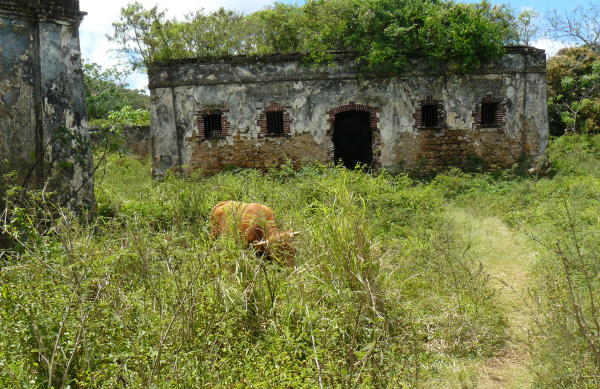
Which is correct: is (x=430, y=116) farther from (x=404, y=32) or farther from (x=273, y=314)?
(x=273, y=314)

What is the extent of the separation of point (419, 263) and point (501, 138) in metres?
9.05

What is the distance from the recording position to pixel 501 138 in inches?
516

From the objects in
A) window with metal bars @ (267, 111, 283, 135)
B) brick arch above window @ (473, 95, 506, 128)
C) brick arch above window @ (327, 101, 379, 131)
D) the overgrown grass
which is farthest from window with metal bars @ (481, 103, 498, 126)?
the overgrown grass

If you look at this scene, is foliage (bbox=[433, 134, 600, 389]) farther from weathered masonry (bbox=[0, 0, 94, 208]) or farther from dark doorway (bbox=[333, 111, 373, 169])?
weathered masonry (bbox=[0, 0, 94, 208])

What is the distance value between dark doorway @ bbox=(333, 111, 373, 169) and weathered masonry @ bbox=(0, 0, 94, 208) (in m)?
8.63

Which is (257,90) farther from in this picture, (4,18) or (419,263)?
(419,263)

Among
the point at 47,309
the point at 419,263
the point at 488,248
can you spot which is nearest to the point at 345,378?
the point at 47,309

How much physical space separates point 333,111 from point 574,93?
37.6 ft

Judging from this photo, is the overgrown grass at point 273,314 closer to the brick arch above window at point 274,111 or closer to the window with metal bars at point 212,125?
the brick arch above window at point 274,111

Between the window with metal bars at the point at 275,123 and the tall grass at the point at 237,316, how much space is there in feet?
26.3

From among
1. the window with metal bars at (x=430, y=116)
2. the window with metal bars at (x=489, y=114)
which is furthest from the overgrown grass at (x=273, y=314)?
the window with metal bars at (x=489, y=114)

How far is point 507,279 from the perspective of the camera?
18.5ft

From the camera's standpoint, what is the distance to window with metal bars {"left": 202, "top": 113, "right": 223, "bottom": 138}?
507 inches

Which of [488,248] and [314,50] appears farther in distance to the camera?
[314,50]
